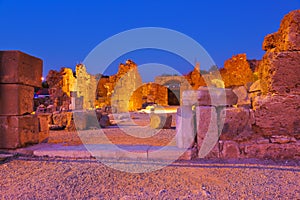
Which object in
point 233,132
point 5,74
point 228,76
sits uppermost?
point 228,76

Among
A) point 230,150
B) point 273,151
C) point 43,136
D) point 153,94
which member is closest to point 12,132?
point 43,136

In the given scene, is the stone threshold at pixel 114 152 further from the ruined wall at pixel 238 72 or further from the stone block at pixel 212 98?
the ruined wall at pixel 238 72

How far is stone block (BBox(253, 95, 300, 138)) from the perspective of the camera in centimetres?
363

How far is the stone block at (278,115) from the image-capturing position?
3635 mm

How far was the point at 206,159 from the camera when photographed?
12.1ft

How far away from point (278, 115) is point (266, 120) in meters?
0.21

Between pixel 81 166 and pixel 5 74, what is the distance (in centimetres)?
250

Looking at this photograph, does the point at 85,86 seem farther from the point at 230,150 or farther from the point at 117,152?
the point at 230,150

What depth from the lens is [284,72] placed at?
360 cm

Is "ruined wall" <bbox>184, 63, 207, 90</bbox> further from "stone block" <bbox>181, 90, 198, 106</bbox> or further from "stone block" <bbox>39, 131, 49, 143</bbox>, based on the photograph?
"stone block" <bbox>39, 131, 49, 143</bbox>

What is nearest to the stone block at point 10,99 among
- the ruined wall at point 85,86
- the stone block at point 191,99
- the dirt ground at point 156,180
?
the dirt ground at point 156,180

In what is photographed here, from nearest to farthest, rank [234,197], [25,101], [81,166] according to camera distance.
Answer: [234,197] → [81,166] → [25,101]

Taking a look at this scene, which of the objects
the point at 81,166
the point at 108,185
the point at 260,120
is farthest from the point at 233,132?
the point at 81,166

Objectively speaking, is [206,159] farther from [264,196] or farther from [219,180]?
[264,196]
